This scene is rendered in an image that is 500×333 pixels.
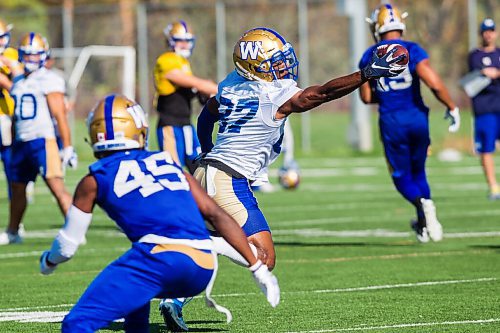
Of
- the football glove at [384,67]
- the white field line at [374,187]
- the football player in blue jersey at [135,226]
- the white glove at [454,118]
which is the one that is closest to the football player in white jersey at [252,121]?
the football glove at [384,67]

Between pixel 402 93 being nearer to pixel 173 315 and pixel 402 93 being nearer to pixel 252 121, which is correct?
pixel 252 121

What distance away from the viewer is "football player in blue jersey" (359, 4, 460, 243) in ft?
36.8

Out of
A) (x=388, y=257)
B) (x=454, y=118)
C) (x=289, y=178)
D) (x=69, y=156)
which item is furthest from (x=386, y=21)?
(x=289, y=178)

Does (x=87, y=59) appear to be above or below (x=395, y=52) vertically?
above

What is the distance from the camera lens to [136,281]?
5664 mm

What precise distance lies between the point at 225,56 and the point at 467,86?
533 inches

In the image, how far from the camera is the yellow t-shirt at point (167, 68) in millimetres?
12961

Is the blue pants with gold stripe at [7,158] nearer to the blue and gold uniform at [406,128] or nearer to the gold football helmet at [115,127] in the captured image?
the blue and gold uniform at [406,128]

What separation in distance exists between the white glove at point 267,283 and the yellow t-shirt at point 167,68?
7.04 m

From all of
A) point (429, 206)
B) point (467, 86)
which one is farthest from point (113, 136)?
point (467, 86)

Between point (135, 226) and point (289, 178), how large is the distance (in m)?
12.4

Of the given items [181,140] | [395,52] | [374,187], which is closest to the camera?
[395,52]

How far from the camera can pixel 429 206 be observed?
1111 cm

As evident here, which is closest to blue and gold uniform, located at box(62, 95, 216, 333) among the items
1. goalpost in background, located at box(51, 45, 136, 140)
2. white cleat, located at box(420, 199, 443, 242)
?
white cleat, located at box(420, 199, 443, 242)
